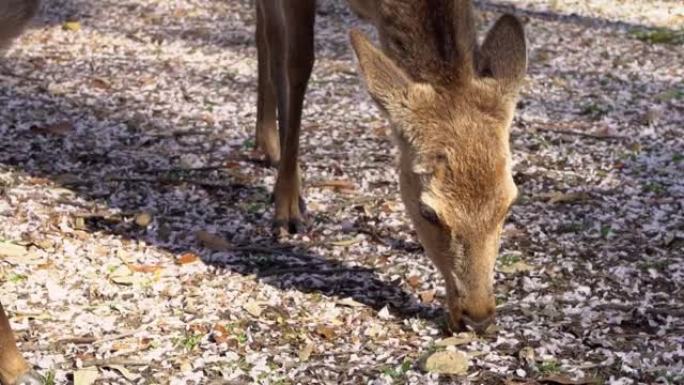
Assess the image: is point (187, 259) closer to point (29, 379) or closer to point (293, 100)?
point (293, 100)

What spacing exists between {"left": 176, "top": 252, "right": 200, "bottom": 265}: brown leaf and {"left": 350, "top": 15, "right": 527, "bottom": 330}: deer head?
4.55 ft

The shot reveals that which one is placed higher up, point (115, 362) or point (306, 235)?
point (306, 235)

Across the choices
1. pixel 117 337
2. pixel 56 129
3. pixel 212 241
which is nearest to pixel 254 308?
pixel 117 337

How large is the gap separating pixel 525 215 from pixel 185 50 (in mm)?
5327

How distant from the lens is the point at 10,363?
14.5 feet

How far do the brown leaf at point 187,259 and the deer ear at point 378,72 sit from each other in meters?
1.55

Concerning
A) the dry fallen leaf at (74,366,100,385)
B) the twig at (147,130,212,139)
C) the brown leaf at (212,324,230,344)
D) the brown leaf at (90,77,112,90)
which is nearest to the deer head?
the brown leaf at (212,324,230,344)

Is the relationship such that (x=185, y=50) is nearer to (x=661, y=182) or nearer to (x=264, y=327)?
(x=661, y=182)

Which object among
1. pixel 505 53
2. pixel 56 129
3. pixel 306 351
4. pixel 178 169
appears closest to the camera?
pixel 306 351

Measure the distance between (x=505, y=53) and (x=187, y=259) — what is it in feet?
6.73

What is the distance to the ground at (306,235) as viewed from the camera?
4887 mm

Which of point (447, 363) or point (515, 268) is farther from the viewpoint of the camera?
point (515, 268)

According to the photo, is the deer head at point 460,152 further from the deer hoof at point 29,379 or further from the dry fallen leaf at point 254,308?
the deer hoof at point 29,379

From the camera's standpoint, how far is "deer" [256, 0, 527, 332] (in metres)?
4.77
